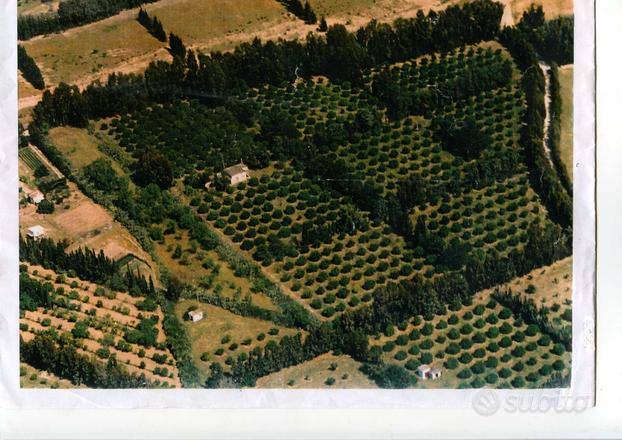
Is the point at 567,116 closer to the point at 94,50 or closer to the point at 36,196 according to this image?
the point at 94,50

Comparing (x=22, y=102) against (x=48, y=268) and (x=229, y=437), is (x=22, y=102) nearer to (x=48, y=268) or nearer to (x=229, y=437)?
(x=48, y=268)

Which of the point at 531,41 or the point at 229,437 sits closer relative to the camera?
the point at 229,437

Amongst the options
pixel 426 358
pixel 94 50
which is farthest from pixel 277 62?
pixel 426 358

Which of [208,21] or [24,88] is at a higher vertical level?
[208,21]

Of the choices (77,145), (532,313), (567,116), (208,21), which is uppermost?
(208,21)

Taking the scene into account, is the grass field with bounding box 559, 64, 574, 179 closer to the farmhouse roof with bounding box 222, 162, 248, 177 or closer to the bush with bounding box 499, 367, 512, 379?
the bush with bounding box 499, 367, 512, 379

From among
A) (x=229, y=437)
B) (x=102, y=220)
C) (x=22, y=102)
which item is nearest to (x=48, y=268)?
(x=102, y=220)
